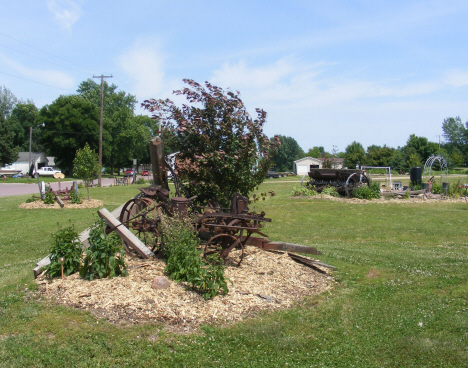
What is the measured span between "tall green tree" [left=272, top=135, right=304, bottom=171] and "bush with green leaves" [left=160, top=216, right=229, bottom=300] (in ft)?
319

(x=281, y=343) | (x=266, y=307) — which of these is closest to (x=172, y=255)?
(x=266, y=307)

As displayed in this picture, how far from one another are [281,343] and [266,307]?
3.01ft

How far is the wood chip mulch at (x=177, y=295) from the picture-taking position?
4559 mm

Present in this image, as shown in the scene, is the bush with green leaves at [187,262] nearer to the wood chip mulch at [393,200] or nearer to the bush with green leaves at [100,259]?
the bush with green leaves at [100,259]

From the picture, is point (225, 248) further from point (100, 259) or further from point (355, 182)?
point (355, 182)

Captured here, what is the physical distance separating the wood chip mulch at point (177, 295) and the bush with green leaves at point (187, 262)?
128 millimetres

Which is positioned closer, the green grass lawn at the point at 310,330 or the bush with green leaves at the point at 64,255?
the green grass lawn at the point at 310,330

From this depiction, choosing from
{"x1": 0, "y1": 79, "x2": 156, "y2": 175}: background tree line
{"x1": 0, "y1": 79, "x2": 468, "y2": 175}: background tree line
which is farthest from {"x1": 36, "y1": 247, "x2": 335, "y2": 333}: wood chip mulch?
{"x1": 0, "y1": 79, "x2": 156, "y2": 175}: background tree line

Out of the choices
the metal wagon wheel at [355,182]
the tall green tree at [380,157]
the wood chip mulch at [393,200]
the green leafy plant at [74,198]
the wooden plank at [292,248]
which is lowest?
the wood chip mulch at [393,200]

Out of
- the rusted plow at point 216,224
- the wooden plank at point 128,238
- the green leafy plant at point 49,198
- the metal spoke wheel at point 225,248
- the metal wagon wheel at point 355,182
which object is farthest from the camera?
the metal wagon wheel at point 355,182

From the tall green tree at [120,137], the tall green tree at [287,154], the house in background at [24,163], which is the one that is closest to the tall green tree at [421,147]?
the tall green tree at [287,154]

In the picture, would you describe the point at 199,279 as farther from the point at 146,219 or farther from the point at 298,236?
the point at 298,236

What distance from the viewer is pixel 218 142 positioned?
727 centimetres

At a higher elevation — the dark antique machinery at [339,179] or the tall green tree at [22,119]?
the tall green tree at [22,119]
